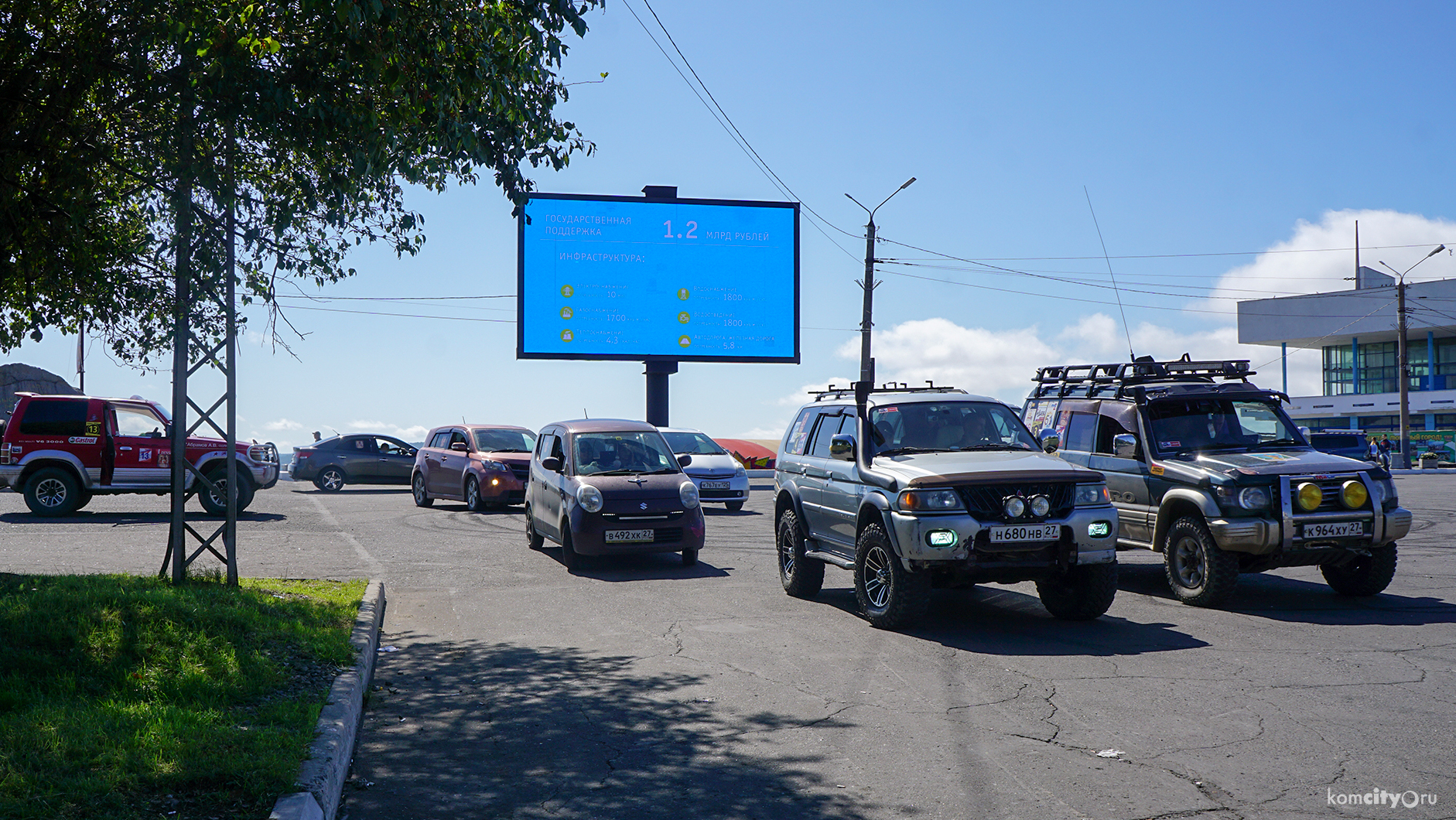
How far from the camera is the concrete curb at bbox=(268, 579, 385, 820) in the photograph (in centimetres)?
415

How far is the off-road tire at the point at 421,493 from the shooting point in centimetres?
2272

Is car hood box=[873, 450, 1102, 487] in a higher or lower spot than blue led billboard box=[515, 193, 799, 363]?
lower

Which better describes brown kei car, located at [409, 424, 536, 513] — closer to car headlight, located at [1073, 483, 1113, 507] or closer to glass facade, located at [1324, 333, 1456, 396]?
car headlight, located at [1073, 483, 1113, 507]

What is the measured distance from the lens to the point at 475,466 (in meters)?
21.2

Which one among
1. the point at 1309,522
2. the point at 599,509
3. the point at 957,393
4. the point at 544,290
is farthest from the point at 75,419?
the point at 1309,522

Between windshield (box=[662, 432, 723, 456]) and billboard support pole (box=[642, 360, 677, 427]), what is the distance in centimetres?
839

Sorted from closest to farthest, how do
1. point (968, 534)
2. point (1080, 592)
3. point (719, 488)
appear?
point (968, 534)
point (1080, 592)
point (719, 488)

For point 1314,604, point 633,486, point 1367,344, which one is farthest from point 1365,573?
point 1367,344

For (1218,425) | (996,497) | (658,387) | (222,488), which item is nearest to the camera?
(996,497)

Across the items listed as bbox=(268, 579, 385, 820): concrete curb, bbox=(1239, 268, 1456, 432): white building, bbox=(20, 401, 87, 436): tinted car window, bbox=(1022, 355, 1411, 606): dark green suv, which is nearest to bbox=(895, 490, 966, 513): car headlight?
bbox=(1022, 355, 1411, 606): dark green suv

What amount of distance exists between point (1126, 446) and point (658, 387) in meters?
21.8

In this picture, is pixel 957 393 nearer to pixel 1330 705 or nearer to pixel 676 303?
pixel 1330 705

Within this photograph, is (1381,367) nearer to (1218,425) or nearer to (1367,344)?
(1367,344)

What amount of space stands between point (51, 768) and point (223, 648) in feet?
7.27
